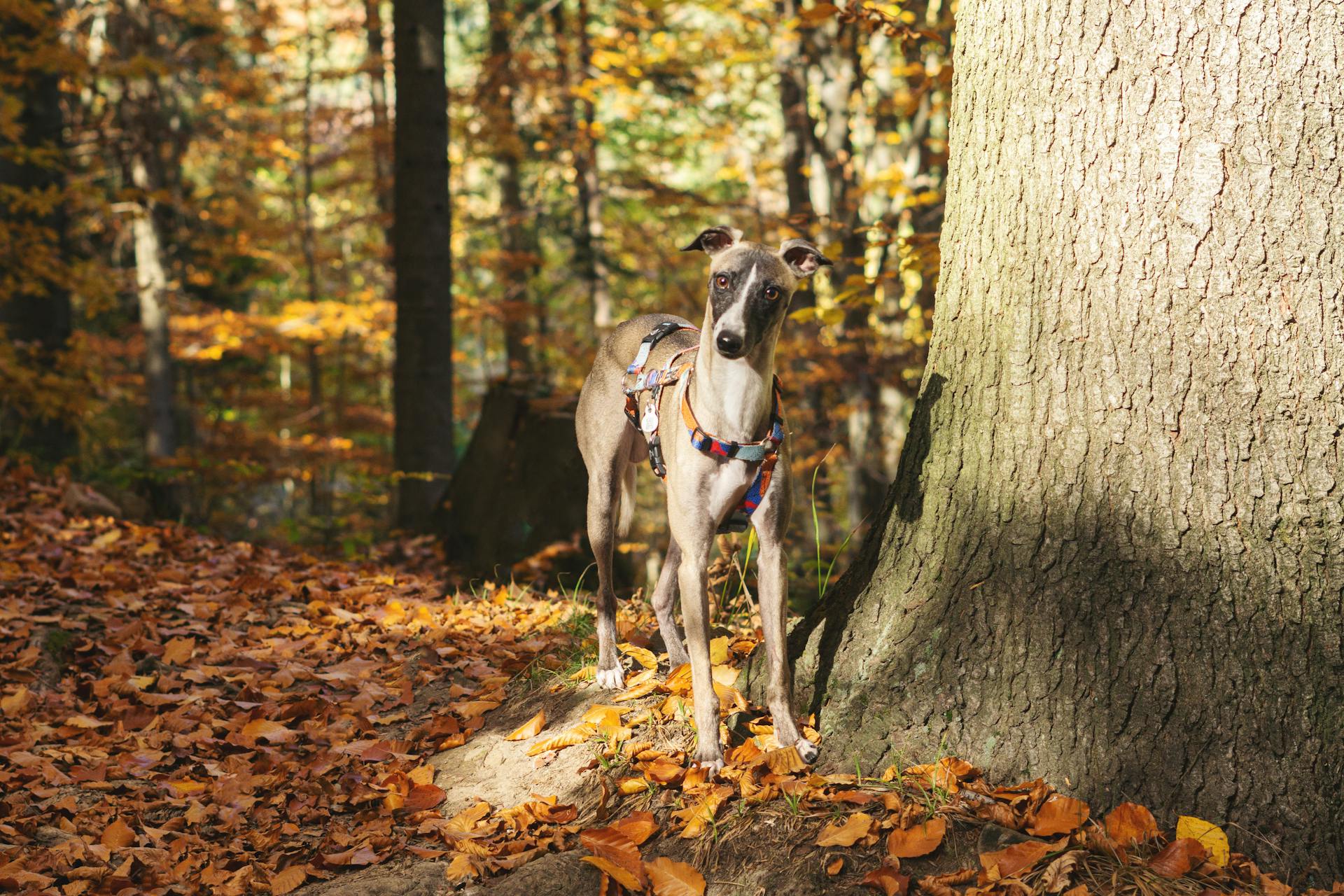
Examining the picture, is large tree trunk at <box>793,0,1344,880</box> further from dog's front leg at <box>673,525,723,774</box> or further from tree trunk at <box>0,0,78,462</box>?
tree trunk at <box>0,0,78,462</box>

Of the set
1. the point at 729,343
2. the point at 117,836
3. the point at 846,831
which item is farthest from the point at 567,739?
the point at 729,343

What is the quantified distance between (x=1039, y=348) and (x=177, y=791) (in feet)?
12.5

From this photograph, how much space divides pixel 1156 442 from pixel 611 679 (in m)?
2.41

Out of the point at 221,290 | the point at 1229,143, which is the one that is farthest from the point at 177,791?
the point at 221,290

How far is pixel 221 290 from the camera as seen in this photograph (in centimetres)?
1870

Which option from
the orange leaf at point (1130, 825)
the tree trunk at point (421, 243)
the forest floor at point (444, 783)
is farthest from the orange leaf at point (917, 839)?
the tree trunk at point (421, 243)

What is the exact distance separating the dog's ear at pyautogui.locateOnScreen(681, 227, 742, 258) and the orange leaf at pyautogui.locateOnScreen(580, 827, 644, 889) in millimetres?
2045

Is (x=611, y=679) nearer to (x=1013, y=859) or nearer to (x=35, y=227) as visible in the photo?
(x=1013, y=859)

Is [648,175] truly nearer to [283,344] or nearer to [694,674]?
[283,344]

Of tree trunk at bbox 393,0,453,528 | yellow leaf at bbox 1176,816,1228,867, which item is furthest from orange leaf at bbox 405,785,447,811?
tree trunk at bbox 393,0,453,528

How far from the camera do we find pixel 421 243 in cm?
866

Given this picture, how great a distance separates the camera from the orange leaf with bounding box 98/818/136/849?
11.3 feet

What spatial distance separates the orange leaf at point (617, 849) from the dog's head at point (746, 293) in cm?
164

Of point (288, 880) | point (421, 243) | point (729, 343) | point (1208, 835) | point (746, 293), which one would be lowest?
point (288, 880)
